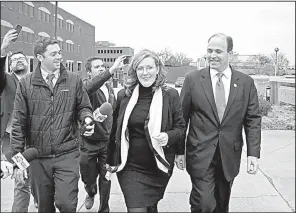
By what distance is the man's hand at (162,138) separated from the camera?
3.77 m

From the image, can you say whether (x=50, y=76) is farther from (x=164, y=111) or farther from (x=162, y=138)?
(x=162, y=138)

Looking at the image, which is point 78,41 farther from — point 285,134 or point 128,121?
point 128,121

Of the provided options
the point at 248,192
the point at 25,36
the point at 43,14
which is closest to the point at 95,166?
the point at 248,192

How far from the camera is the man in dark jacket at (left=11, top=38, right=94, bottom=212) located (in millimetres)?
4055

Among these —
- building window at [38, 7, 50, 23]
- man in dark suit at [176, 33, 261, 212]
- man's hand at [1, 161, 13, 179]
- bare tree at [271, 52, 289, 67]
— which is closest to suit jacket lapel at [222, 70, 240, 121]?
man in dark suit at [176, 33, 261, 212]

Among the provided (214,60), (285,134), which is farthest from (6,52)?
(285,134)

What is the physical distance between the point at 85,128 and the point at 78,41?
177 feet

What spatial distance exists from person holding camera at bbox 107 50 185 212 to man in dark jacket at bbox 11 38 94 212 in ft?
1.26

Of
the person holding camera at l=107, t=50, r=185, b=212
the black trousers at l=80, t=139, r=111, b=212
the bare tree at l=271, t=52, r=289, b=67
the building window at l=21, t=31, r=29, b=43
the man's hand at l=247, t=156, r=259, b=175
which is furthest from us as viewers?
the building window at l=21, t=31, r=29, b=43

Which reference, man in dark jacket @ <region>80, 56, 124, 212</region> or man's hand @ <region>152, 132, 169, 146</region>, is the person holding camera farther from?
man in dark jacket @ <region>80, 56, 124, 212</region>

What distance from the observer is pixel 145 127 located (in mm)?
3883

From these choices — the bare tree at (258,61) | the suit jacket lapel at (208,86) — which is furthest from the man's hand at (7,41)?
the bare tree at (258,61)

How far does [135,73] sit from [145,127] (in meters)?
0.56

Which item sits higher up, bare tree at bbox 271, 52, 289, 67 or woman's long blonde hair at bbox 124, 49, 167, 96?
bare tree at bbox 271, 52, 289, 67
